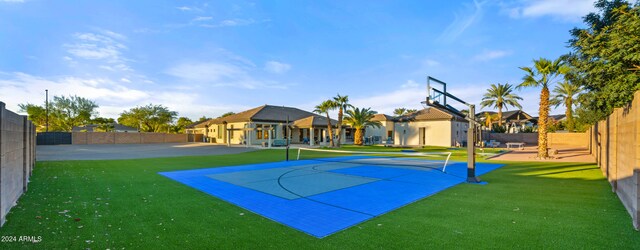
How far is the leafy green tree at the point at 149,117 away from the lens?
181ft

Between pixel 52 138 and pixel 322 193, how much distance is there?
46495mm

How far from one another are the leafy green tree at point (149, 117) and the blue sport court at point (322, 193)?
50713 mm

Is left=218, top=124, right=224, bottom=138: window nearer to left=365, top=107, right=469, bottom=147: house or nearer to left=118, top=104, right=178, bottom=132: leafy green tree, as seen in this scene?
left=118, top=104, right=178, bottom=132: leafy green tree

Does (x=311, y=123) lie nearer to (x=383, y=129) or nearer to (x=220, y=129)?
(x=383, y=129)

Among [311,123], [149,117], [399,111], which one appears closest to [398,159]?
[311,123]

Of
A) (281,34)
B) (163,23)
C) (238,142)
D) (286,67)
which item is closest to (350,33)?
(281,34)

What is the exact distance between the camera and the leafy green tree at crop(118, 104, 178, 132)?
2173 inches

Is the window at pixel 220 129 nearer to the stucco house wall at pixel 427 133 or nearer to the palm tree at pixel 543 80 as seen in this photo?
the stucco house wall at pixel 427 133

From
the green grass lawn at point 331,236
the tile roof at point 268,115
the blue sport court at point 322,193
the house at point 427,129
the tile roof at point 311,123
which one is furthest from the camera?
the tile roof at point 268,115

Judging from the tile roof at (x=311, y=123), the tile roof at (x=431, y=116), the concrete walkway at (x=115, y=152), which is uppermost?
the tile roof at (x=431, y=116)

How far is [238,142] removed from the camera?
41.1 metres

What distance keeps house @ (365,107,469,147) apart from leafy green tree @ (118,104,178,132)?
40.3 m

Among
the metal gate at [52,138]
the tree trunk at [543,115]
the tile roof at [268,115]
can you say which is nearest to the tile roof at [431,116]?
the tile roof at [268,115]

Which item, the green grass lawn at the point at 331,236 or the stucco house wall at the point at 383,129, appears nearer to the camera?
the green grass lawn at the point at 331,236
